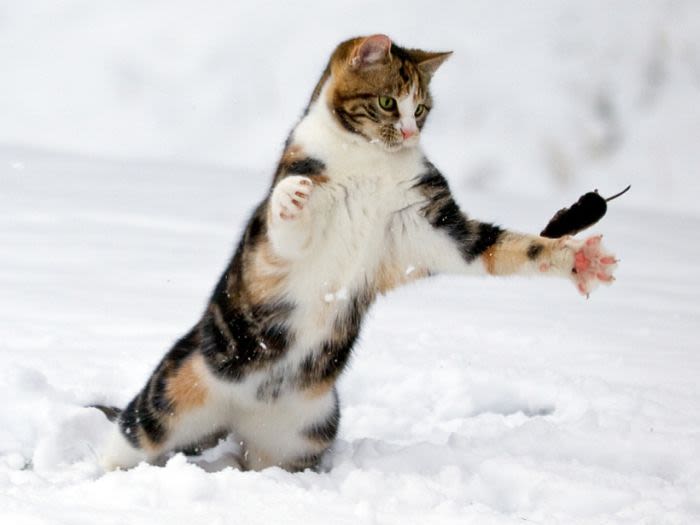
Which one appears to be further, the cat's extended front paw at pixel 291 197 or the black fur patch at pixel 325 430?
the black fur patch at pixel 325 430

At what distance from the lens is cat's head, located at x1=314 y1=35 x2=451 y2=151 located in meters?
3.28

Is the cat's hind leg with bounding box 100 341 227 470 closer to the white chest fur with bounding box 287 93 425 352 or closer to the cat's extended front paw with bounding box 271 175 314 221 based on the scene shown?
the white chest fur with bounding box 287 93 425 352

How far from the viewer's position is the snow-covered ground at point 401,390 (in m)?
2.90

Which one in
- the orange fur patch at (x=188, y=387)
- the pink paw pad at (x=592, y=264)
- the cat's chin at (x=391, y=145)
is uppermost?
the cat's chin at (x=391, y=145)

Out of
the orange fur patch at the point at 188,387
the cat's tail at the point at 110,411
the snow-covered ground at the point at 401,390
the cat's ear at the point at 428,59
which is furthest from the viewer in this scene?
the cat's tail at the point at 110,411

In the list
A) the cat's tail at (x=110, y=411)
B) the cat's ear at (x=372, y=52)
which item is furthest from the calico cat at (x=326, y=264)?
the cat's tail at (x=110, y=411)

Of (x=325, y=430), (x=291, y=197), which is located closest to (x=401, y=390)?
(x=325, y=430)

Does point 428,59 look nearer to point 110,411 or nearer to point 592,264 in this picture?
point 592,264

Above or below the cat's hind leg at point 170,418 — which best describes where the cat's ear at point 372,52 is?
above

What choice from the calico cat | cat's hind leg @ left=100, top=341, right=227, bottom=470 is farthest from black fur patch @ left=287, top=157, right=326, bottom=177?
cat's hind leg @ left=100, top=341, right=227, bottom=470

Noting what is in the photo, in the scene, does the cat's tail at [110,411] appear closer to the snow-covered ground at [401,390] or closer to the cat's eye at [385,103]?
the snow-covered ground at [401,390]

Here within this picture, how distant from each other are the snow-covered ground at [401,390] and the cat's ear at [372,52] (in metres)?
0.63

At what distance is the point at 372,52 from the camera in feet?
10.9

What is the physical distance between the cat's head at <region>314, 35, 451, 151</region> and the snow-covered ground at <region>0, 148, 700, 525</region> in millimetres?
444
